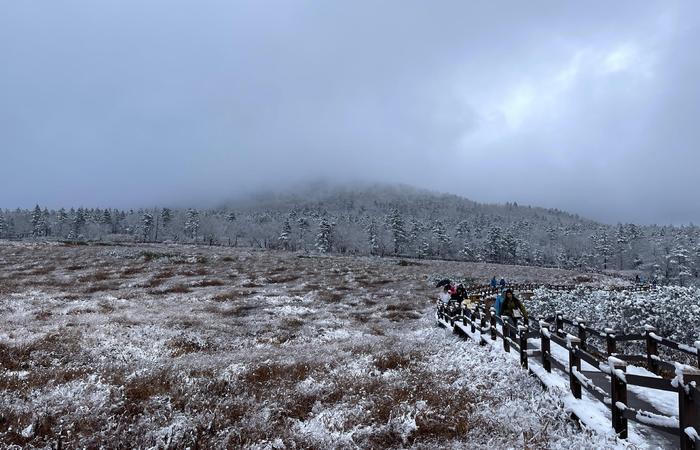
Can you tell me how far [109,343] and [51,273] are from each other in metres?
30.6

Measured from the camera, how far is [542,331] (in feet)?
32.3

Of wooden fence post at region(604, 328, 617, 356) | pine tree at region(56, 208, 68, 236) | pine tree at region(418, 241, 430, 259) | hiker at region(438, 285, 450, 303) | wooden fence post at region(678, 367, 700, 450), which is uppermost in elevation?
pine tree at region(56, 208, 68, 236)

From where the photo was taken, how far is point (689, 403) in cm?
564

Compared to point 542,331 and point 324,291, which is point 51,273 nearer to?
point 324,291

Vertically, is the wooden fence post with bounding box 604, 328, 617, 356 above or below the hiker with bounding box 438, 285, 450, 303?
above

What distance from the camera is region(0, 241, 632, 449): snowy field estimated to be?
8.65 metres

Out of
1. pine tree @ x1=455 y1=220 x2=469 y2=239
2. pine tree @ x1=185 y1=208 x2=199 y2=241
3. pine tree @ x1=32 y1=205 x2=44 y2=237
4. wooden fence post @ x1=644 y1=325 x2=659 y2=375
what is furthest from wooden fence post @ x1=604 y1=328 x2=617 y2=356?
pine tree @ x1=32 y1=205 x2=44 y2=237

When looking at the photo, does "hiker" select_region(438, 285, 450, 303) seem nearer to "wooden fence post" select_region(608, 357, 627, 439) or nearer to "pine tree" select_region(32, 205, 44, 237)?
"wooden fence post" select_region(608, 357, 627, 439)

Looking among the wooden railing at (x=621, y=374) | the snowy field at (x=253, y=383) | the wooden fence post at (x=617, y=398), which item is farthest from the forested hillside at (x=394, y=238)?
the wooden fence post at (x=617, y=398)

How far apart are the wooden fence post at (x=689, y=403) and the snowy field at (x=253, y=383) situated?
1346 millimetres

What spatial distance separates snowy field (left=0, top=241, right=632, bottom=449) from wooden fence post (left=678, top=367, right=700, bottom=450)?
4.41 feet

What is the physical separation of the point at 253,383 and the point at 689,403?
10.1m

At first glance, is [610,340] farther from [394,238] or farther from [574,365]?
[394,238]

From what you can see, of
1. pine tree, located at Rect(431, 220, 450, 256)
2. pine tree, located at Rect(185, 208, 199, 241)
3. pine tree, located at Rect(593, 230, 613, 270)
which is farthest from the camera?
pine tree, located at Rect(185, 208, 199, 241)
